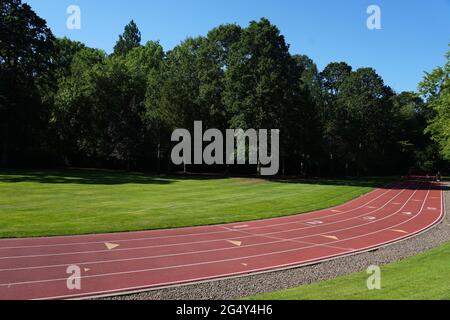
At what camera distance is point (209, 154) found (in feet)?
174

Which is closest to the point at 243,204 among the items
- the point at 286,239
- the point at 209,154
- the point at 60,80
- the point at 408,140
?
the point at 286,239

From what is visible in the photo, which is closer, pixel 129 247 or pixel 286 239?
pixel 129 247

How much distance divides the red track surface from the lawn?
59.2 inches

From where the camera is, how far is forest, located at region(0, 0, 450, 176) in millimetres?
46375

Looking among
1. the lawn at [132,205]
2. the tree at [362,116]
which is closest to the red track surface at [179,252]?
the lawn at [132,205]

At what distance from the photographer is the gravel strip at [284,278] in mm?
10125

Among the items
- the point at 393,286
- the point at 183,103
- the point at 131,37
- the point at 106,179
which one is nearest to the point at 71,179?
the point at 106,179

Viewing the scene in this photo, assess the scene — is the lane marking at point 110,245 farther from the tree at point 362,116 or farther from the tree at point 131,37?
the tree at point 131,37

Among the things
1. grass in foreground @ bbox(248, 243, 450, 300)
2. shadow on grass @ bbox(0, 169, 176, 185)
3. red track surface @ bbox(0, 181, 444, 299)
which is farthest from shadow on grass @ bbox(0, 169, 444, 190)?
grass in foreground @ bbox(248, 243, 450, 300)

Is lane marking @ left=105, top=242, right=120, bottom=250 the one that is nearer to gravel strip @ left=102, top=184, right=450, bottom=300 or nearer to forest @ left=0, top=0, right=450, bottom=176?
gravel strip @ left=102, top=184, right=450, bottom=300

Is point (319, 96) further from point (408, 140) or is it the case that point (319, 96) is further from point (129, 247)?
point (129, 247)

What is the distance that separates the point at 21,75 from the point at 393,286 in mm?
51845
